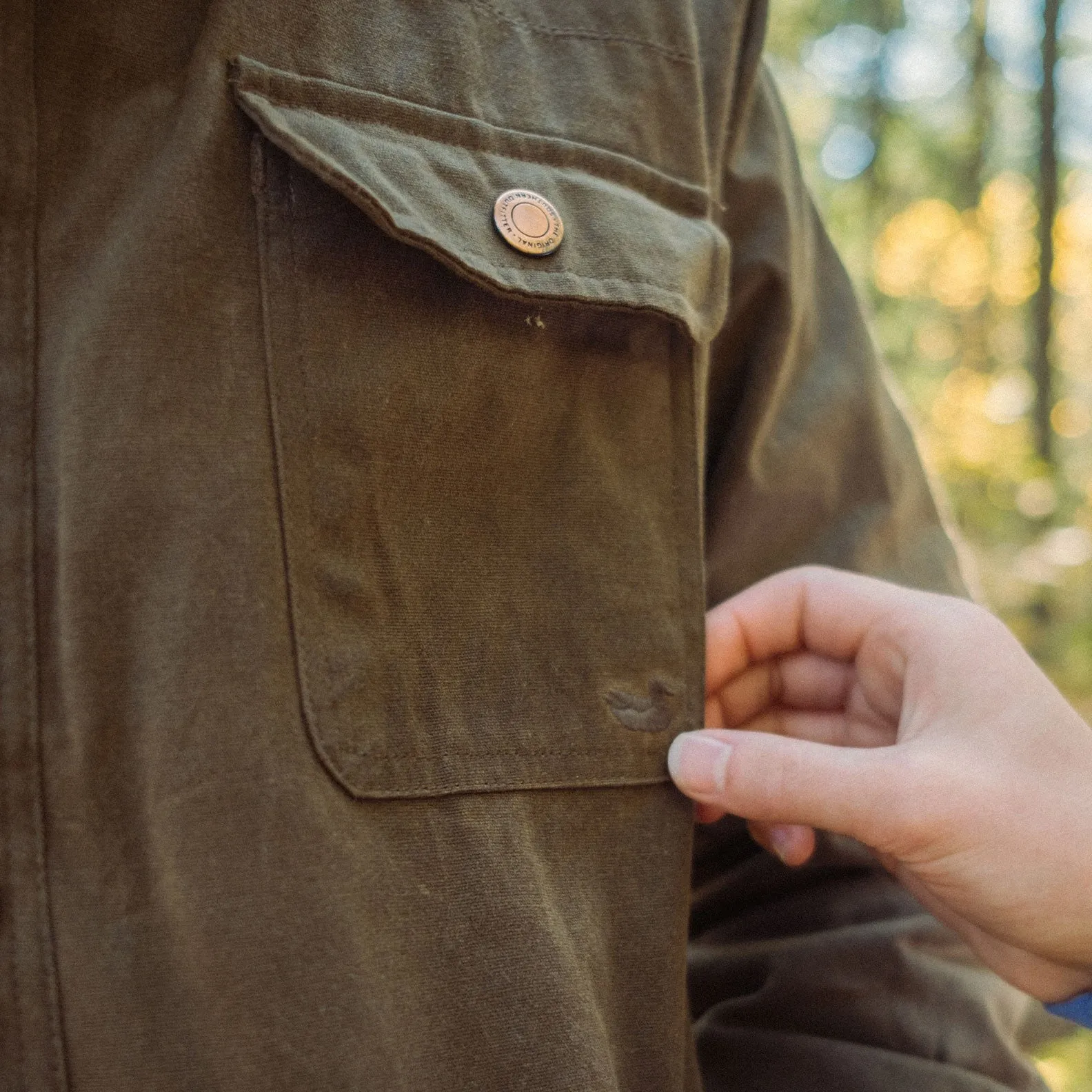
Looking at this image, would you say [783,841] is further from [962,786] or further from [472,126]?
[472,126]

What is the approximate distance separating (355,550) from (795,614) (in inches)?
20.3

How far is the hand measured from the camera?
89 cm

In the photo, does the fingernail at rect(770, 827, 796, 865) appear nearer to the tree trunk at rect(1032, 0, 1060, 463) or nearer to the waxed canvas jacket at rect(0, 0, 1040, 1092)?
the waxed canvas jacket at rect(0, 0, 1040, 1092)

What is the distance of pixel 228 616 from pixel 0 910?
0.23m

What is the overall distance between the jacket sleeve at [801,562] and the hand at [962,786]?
0.27 ft

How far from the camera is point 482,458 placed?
856mm

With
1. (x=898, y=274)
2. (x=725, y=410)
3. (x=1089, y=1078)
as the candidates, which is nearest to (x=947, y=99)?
(x=898, y=274)

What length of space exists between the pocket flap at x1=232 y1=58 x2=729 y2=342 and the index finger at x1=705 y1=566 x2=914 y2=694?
29cm

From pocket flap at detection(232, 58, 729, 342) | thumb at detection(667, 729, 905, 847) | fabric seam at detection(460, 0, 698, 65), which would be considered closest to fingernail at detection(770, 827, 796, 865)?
thumb at detection(667, 729, 905, 847)

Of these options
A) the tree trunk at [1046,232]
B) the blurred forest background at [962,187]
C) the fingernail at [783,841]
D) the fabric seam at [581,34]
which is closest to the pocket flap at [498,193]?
the fabric seam at [581,34]

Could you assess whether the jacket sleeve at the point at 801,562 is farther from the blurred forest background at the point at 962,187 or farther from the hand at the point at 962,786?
the blurred forest background at the point at 962,187

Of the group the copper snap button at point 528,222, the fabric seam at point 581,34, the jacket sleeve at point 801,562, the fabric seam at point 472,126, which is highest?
the fabric seam at point 581,34

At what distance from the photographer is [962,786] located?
2.91ft

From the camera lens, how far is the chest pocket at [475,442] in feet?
2.50
